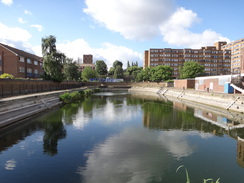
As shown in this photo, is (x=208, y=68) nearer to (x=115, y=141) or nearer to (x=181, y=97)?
(x=181, y=97)

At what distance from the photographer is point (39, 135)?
21.8 meters

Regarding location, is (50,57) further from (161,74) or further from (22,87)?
(161,74)

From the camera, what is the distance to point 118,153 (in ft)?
53.7

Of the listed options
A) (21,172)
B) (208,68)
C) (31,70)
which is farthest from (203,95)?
(208,68)

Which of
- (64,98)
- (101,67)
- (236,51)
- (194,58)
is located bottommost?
(64,98)

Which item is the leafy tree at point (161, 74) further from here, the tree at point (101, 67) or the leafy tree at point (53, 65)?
the tree at point (101, 67)

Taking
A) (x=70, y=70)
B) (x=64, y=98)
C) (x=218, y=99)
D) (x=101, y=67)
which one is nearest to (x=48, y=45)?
(x=64, y=98)

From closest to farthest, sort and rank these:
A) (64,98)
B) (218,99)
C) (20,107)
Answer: (20,107), (218,99), (64,98)

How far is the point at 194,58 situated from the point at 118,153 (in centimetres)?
13959

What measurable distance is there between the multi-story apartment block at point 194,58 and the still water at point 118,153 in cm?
12304

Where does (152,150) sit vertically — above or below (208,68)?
below

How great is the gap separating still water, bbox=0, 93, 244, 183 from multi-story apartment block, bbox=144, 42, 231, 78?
404 ft

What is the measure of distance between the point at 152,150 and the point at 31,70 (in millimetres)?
71482

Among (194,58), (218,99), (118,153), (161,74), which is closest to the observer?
(118,153)
